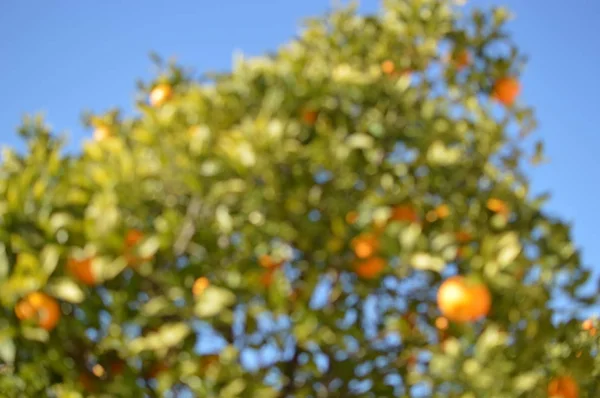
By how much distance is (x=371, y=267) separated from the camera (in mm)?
3668

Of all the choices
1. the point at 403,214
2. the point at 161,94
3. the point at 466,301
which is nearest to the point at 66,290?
the point at 403,214

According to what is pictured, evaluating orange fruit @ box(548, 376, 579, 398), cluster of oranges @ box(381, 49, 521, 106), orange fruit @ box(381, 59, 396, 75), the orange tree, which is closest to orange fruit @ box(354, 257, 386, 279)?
the orange tree

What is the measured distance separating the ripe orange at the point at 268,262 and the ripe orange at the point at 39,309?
112 centimetres

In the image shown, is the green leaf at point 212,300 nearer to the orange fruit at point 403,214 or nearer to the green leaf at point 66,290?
the green leaf at point 66,290

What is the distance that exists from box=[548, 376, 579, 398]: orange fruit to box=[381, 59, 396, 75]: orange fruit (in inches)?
90.9

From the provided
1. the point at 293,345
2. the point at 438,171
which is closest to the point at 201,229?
the point at 293,345

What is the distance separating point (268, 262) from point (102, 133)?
205 centimetres

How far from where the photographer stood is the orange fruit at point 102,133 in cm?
487

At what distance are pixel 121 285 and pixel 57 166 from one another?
82cm

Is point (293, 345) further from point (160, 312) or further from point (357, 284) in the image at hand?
point (160, 312)

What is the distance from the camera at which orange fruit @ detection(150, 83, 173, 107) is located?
16.5 feet

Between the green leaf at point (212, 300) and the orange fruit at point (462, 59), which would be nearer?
the green leaf at point (212, 300)

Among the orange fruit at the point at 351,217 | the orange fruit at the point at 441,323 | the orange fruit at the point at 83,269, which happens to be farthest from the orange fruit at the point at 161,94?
the orange fruit at the point at 441,323

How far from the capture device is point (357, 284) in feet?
12.5
